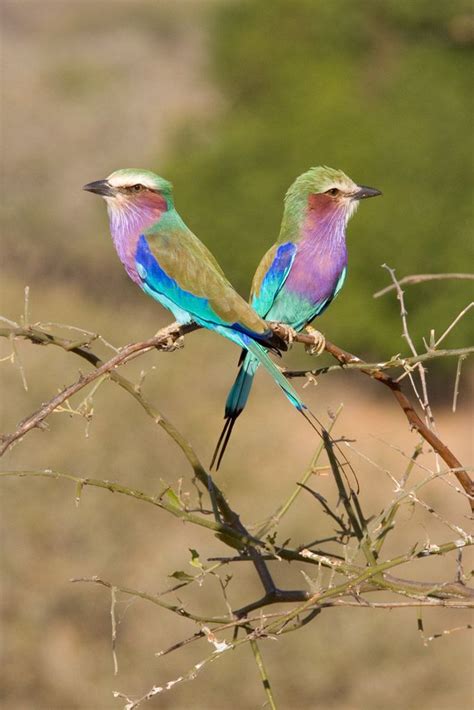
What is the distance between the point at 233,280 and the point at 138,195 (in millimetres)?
13716

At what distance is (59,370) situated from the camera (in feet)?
33.2

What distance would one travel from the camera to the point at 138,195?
3.31 metres

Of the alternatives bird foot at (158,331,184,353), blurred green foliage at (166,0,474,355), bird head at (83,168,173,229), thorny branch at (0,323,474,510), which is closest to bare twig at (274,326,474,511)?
thorny branch at (0,323,474,510)

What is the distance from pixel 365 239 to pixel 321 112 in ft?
8.82

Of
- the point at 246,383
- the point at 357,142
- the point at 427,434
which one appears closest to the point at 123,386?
the point at 427,434

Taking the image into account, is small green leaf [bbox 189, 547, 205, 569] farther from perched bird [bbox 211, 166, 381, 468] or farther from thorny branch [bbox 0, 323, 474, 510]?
perched bird [bbox 211, 166, 381, 468]

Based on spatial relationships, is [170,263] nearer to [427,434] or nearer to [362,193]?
[362,193]

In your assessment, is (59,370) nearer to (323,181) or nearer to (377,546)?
(323,181)

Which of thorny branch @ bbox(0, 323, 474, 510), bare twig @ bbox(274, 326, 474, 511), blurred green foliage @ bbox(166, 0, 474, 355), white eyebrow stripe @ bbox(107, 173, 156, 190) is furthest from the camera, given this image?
blurred green foliage @ bbox(166, 0, 474, 355)

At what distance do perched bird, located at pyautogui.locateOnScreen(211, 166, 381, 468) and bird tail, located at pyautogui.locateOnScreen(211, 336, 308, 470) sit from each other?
1.27ft

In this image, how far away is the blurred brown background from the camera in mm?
8812

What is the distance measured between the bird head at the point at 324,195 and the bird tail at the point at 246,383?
0.60m

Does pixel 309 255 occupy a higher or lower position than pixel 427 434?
higher

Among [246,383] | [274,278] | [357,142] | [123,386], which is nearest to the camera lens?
[123,386]
